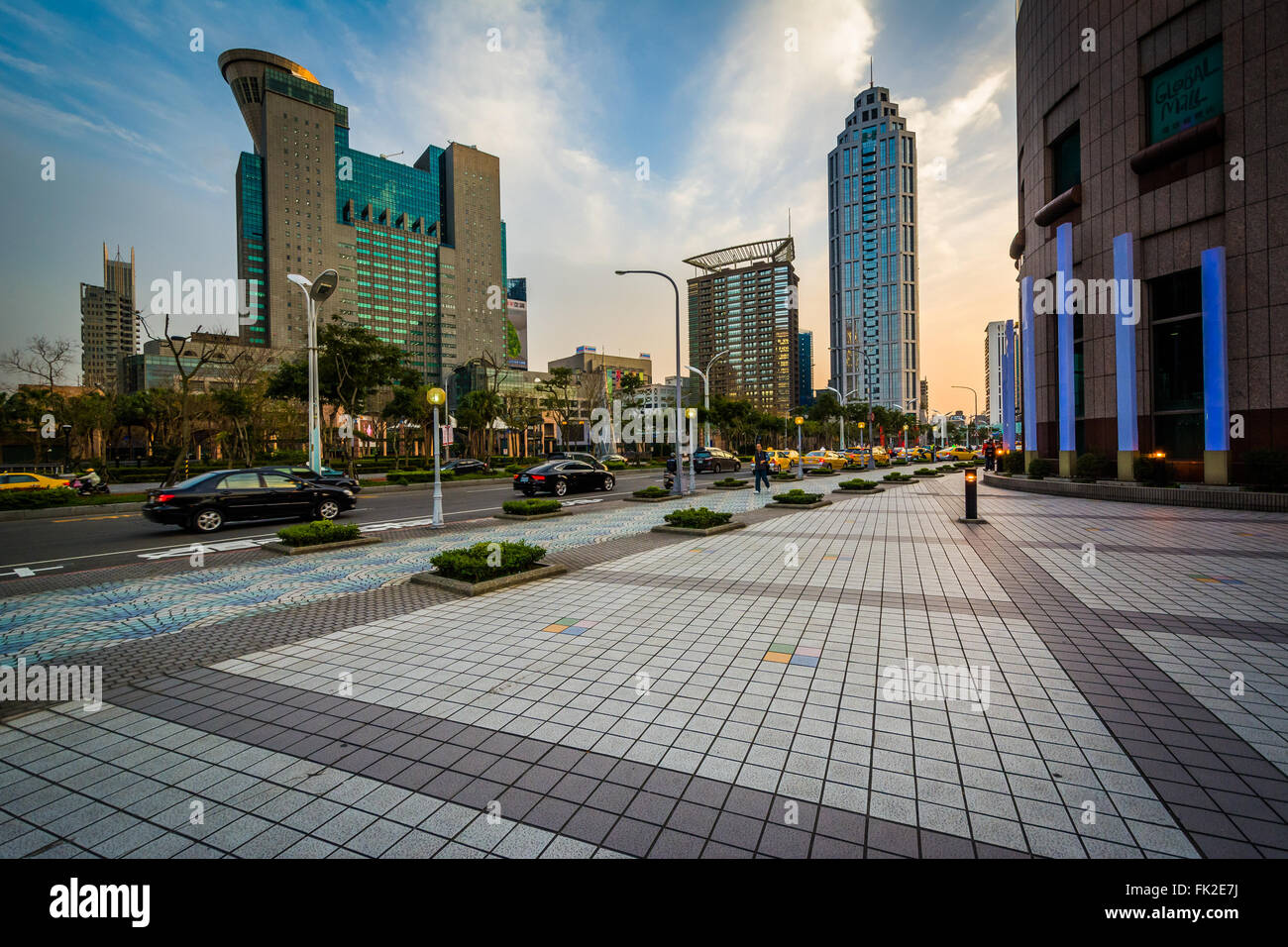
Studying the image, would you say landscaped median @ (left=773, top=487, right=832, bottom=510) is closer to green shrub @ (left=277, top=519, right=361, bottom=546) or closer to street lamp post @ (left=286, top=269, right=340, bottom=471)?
green shrub @ (left=277, top=519, right=361, bottom=546)

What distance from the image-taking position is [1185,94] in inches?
726

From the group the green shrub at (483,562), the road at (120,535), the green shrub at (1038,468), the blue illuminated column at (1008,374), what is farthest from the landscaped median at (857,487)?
the green shrub at (483,562)

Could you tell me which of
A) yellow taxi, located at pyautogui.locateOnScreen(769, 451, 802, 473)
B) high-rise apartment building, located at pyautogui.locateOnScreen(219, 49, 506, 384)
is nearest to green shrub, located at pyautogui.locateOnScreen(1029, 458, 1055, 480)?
yellow taxi, located at pyautogui.locateOnScreen(769, 451, 802, 473)

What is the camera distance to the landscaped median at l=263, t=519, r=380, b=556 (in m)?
11.3

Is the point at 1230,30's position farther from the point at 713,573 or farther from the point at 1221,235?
the point at 713,573

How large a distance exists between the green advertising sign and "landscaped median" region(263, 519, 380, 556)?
91.3ft

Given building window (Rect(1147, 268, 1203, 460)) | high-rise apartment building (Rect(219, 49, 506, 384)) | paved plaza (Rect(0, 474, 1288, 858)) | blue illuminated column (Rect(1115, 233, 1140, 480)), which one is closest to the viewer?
paved plaza (Rect(0, 474, 1288, 858))

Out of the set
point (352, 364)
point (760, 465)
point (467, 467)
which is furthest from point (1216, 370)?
point (467, 467)

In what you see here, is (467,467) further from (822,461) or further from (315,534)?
(315,534)

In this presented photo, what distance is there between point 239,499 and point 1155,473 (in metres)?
28.1

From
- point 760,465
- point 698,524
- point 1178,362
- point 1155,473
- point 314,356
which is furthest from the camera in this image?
point 760,465

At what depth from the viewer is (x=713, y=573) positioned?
882cm
